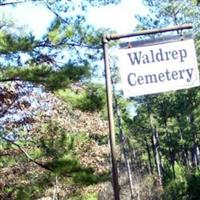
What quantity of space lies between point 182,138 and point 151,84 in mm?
48389

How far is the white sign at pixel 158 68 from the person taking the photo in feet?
15.3

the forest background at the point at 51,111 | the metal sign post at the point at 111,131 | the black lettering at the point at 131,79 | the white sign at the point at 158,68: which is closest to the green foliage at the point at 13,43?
the forest background at the point at 51,111

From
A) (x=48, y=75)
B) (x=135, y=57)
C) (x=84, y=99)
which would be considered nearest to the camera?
(x=135, y=57)

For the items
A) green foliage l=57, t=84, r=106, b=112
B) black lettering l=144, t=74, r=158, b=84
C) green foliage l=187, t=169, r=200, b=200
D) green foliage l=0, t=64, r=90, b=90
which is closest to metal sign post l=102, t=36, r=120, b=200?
black lettering l=144, t=74, r=158, b=84

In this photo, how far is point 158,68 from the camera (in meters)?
4.68

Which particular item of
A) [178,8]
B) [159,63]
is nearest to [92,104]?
[159,63]

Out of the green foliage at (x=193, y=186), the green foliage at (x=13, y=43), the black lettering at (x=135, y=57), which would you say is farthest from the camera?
the green foliage at (x=193, y=186)

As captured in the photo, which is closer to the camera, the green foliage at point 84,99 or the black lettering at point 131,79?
the black lettering at point 131,79

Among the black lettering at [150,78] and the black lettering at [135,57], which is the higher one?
the black lettering at [135,57]

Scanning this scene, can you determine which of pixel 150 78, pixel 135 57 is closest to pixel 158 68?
pixel 150 78

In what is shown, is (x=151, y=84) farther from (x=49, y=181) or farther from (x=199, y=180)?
(x=199, y=180)

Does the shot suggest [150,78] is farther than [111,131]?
No

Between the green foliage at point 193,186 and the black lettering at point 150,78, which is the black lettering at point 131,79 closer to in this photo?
the black lettering at point 150,78

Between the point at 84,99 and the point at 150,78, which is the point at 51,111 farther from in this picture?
the point at 150,78
